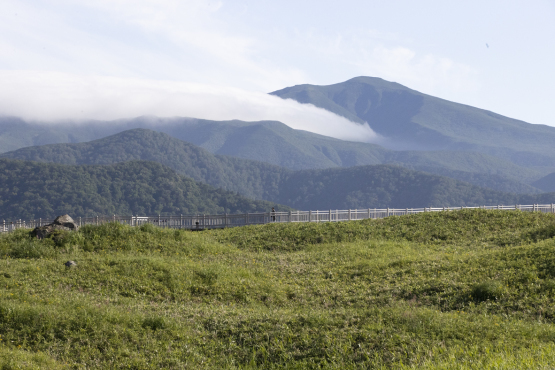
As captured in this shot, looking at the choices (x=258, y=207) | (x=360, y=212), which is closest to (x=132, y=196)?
(x=258, y=207)

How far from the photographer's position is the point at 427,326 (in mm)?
12195

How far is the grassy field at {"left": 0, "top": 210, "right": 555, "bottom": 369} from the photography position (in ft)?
36.3

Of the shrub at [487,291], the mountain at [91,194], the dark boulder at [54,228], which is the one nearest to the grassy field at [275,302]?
the shrub at [487,291]

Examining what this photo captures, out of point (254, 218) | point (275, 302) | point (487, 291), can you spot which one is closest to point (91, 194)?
point (254, 218)

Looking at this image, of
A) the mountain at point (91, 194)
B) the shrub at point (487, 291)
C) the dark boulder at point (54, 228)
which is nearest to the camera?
the shrub at point (487, 291)

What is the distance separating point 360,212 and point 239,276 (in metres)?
25.7

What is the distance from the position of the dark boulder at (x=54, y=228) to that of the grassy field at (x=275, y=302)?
913mm

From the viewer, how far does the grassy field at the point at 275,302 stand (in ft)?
36.3

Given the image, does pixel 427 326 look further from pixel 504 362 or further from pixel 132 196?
pixel 132 196

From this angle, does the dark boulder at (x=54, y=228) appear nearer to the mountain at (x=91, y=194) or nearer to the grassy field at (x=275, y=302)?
the grassy field at (x=275, y=302)

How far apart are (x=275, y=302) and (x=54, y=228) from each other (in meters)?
13.6

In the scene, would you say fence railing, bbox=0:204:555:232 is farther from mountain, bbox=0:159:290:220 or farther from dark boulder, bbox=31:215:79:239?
mountain, bbox=0:159:290:220

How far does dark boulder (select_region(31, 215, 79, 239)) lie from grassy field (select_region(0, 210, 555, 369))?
913 millimetres

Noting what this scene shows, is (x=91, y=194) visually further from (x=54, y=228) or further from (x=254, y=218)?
(x=54, y=228)
